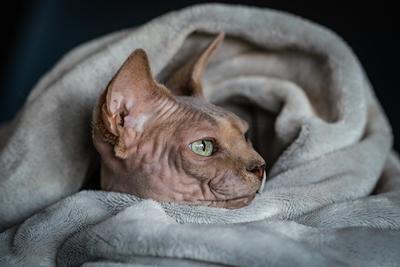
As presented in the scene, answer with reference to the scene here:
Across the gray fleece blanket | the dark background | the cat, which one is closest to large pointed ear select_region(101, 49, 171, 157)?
the cat

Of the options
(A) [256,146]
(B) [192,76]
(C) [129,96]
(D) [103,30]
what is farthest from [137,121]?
(D) [103,30]

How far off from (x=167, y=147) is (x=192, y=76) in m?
0.22

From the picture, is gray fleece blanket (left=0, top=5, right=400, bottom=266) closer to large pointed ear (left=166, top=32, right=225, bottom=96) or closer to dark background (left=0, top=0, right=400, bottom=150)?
large pointed ear (left=166, top=32, right=225, bottom=96)

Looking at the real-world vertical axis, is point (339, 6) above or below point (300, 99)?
above

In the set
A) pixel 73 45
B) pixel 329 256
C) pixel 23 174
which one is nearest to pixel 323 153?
pixel 329 256

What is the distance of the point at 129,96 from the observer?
0.90 metres

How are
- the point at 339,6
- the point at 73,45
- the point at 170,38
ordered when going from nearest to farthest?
the point at 170,38 → the point at 339,6 → the point at 73,45

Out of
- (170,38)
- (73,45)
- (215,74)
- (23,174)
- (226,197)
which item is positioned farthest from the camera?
(73,45)

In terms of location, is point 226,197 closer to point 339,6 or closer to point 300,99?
point 300,99

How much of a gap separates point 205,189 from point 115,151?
0.15m

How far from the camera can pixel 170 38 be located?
1.14 meters

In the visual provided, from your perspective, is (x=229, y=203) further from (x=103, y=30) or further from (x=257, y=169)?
(x=103, y=30)

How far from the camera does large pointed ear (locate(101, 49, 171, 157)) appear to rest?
0.85m

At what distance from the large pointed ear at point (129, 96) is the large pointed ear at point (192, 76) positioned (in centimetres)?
13
